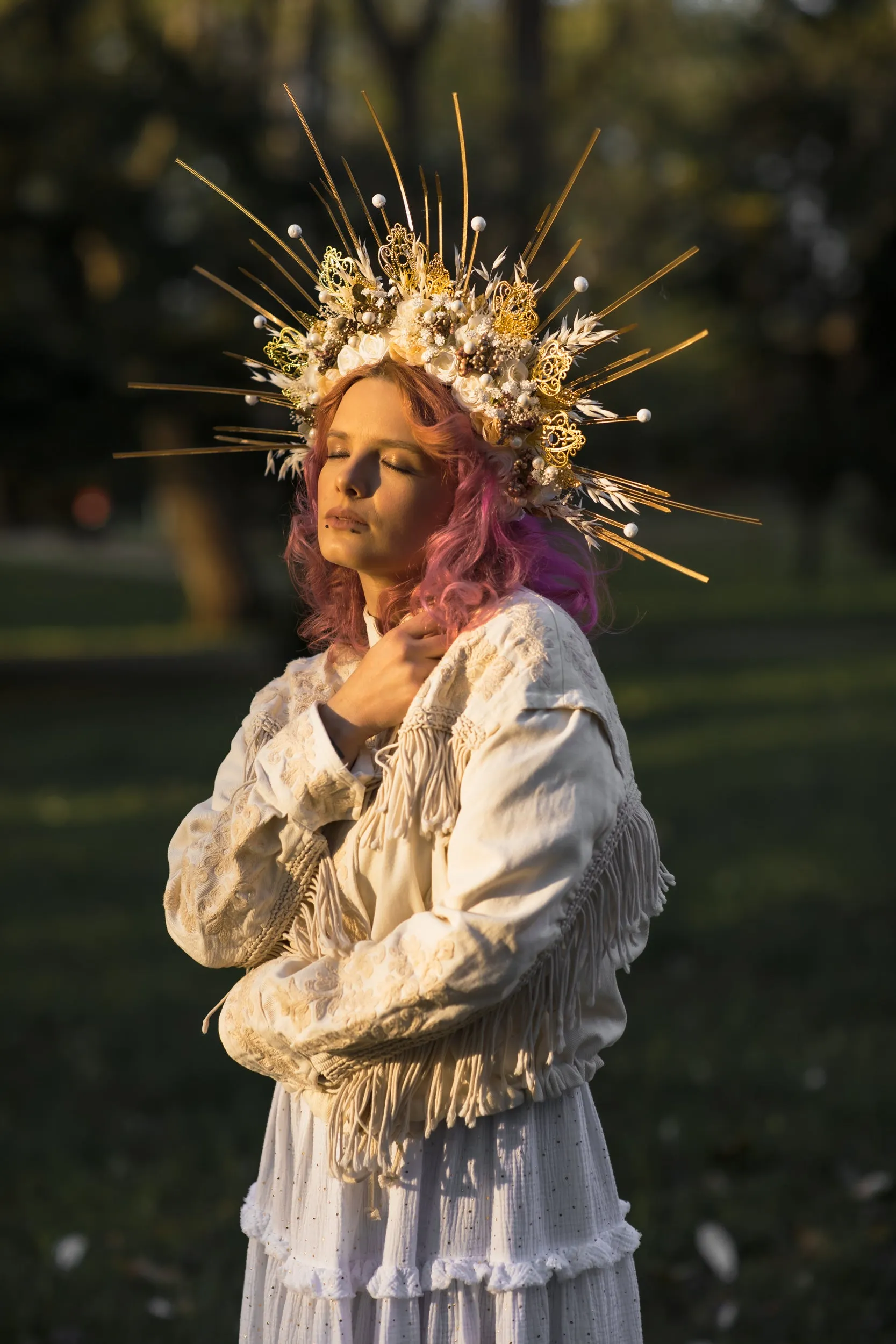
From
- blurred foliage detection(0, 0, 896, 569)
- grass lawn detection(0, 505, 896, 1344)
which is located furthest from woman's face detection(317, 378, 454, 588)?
blurred foliage detection(0, 0, 896, 569)

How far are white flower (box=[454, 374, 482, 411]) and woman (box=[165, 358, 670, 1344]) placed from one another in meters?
0.02

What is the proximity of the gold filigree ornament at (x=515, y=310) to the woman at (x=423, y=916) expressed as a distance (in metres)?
0.16

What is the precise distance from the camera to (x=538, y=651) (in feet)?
6.94

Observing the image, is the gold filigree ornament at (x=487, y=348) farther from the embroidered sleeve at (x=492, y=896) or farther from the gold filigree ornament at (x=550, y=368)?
the embroidered sleeve at (x=492, y=896)

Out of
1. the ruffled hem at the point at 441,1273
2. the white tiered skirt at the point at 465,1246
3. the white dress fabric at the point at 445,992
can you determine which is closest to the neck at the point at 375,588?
the white dress fabric at the point at 445,992

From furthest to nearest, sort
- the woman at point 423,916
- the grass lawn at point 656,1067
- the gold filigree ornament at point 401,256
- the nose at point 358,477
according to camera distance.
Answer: the grass lawn at point 656,1067
the gold filigree ornament at point 401,256
the nose at point 358,477
the woman at point 423,916

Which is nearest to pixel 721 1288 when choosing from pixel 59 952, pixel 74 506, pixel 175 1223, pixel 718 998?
pixel 175 1223

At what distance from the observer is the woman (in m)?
2.11

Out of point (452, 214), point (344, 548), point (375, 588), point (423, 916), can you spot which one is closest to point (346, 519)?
point (344, 548)

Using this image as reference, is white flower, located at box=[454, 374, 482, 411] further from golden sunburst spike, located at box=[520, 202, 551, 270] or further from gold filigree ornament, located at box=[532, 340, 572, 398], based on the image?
golden sunburst spike, located at box=[520, 202, 551, 270]

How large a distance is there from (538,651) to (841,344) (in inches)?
475

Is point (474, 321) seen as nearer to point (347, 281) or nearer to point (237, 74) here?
point (347, 281)

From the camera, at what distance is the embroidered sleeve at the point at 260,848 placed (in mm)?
2172

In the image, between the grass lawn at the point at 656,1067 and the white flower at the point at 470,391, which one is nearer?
the white flower at the point at 470,391
